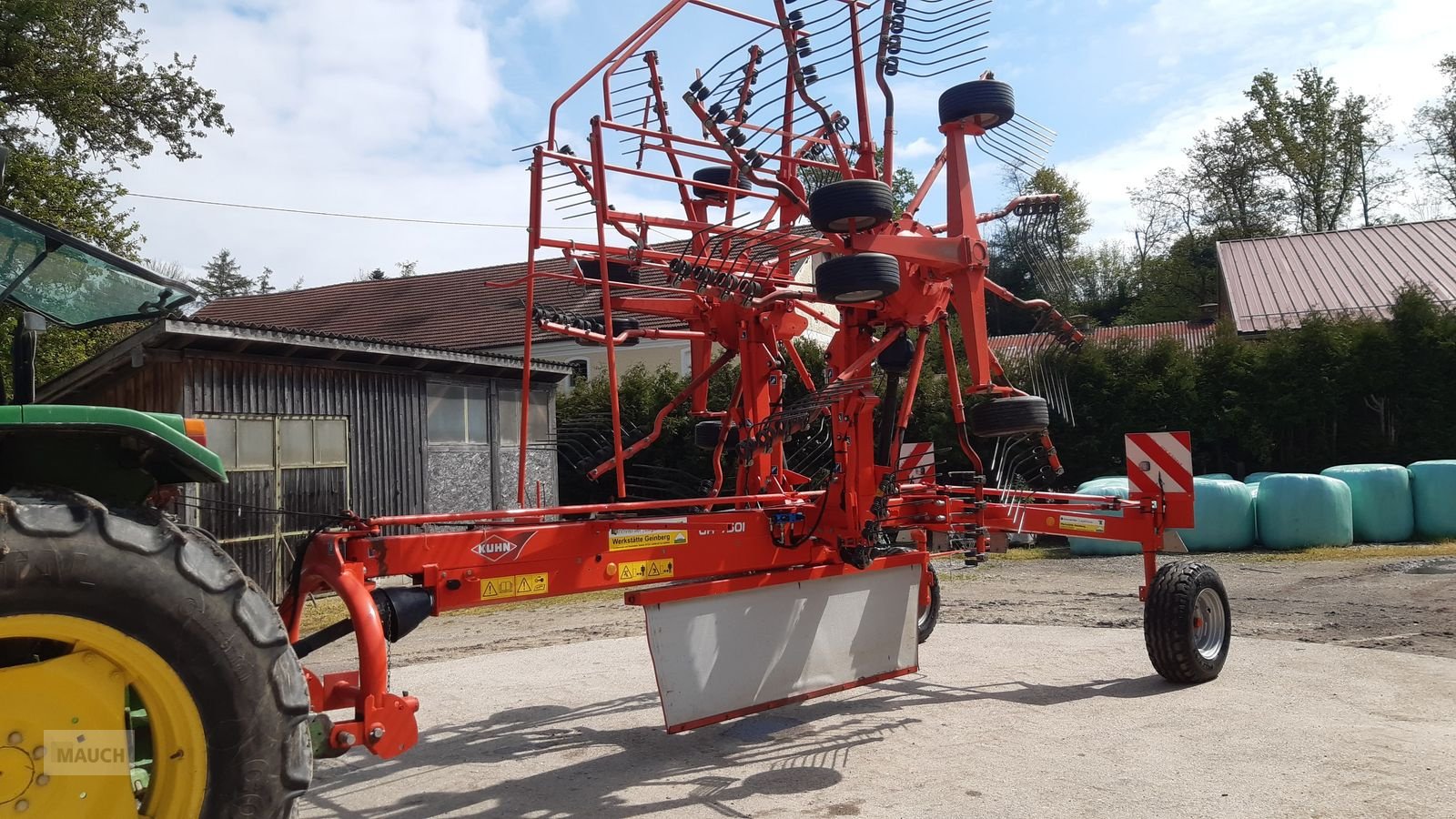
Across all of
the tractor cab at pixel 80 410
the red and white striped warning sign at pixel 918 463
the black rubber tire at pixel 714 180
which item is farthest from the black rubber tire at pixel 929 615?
the tractor cab at pixel 80 410

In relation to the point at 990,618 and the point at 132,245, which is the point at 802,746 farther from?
the point at 132,245

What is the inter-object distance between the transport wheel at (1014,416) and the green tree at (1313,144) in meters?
42.2

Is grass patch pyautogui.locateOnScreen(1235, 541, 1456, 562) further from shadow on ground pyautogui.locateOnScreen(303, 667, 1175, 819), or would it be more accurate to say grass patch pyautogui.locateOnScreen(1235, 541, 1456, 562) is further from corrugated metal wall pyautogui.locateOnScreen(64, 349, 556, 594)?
corrugated metal wall pyautogui.locateOnScreen(64, 349, 556, 594)

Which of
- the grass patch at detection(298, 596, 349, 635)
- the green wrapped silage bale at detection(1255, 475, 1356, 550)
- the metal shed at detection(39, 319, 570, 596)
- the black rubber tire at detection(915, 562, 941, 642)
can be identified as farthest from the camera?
the green wrapped silage bale at detection(1255, 475, 1356, 550)

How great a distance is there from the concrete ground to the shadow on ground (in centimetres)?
2

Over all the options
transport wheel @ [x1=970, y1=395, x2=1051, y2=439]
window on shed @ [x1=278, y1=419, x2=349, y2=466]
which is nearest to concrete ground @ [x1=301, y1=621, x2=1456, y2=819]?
transport wheel @ [x1=970, y1=395, x2=1051, y2=439]

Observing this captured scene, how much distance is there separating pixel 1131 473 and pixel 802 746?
10.1 ft

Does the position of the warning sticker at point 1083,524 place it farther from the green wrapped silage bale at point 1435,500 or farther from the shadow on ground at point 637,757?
the green wrapped silage bale at point 1435,500

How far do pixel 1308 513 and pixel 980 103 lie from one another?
11017 millimetres

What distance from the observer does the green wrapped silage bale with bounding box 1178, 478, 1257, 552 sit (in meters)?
15.1

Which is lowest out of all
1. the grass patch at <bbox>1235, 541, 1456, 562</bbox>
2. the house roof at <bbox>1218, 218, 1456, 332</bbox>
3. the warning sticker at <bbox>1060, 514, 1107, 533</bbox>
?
the grass patch at <bbox>1235, 541, 1456, 562</bbox>

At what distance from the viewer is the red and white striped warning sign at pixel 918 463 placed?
25.3 ft

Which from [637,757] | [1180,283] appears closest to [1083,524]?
[637,757]

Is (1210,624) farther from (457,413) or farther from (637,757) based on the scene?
(457,413)
